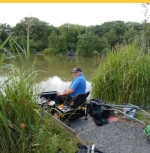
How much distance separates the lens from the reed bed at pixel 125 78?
4.41m

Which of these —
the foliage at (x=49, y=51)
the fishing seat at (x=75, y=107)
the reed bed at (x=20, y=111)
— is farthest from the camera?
the foliage at (x=49, y=51)

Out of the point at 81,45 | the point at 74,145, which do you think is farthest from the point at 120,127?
the point at 81,45

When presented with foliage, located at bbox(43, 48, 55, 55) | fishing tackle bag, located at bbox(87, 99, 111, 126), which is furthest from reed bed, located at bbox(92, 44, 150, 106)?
foliage, located at bbox(43, 48, 55, 55)

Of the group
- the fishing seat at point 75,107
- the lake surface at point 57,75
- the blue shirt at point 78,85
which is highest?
the blue shirt at point 78,85

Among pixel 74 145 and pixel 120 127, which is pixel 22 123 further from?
pixel 120 127

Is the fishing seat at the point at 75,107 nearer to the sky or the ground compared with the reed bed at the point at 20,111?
nearer to the ground

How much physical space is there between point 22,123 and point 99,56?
4.15 metres

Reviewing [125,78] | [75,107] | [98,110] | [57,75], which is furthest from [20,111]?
[57,75]

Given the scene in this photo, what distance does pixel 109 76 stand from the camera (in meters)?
4.60

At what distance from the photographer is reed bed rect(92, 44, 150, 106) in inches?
173

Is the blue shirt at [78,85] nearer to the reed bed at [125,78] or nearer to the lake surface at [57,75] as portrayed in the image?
the lake surface at [57,75]

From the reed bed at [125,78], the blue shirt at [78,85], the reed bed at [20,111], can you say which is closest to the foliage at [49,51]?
the reed bed at [125,78]

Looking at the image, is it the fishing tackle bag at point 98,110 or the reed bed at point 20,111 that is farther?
the fishing tackle bag at point 98,110

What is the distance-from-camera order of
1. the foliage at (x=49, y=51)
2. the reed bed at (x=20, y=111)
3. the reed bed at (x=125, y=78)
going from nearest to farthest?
the reed bed at (x=20, y=111), the reed bed at (x=125, y=78), the foliage at (x=49, y=51)
